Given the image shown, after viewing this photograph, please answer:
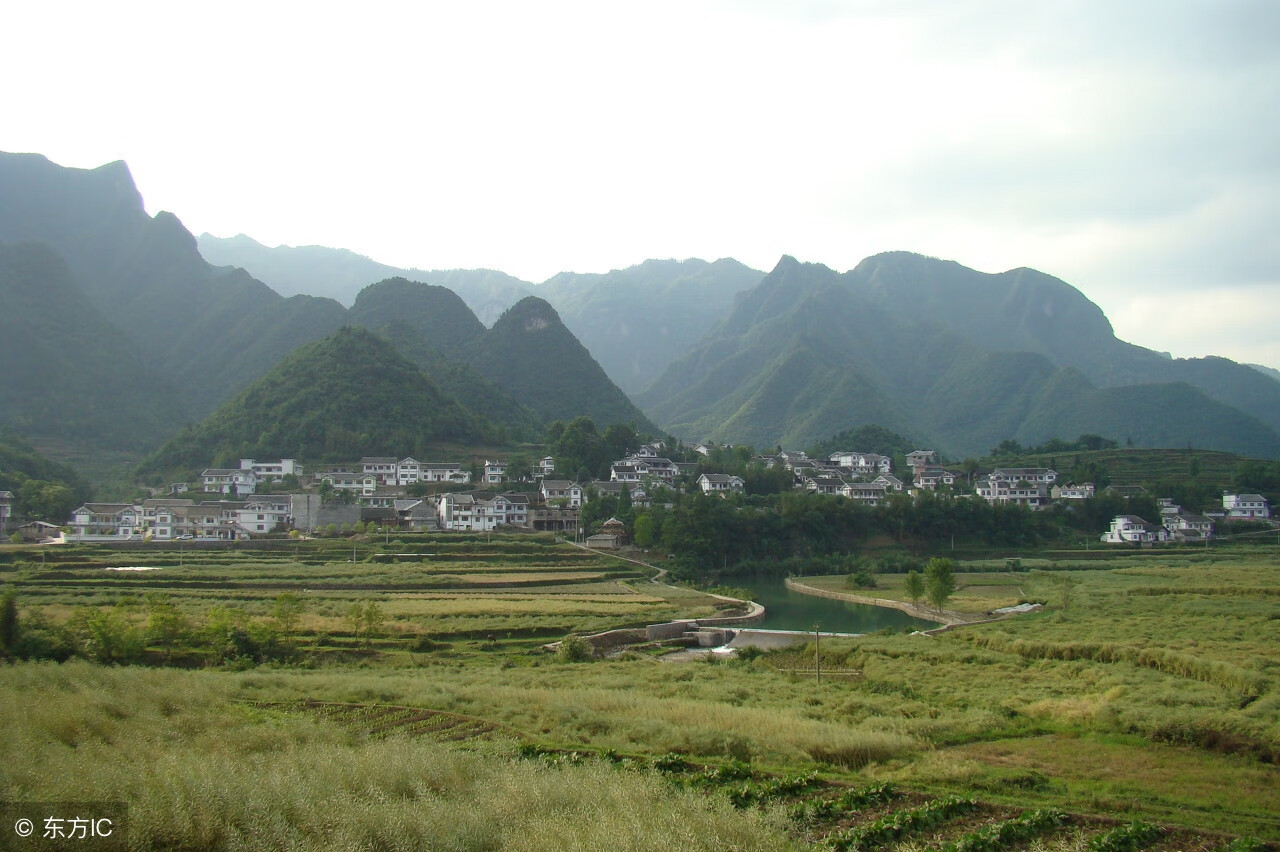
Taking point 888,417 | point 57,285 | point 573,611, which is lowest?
point 573,611

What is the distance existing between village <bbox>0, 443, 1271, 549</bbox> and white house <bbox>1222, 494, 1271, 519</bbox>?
8 cm

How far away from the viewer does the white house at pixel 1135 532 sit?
58.7 m

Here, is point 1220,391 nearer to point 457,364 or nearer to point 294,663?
point 457,364

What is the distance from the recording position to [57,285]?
103 meters

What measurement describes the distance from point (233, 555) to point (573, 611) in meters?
20.7

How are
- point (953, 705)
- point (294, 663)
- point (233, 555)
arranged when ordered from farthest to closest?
point (233, 555), point (294, 663), point (953, 705)

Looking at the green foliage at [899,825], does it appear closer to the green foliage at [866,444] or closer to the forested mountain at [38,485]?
the forested mountain at [38,485]

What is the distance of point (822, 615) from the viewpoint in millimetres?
40062

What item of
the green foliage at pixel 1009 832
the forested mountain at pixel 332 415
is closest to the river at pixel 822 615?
the green foliage at pixel 1009 832

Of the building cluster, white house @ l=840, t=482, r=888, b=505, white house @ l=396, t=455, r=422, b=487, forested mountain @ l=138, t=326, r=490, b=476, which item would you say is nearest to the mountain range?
forested mountain @ l=138, t=326, r=490, b=476

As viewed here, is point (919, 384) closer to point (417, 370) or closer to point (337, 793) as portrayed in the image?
point (417, 370)

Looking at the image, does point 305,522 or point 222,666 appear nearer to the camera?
point 222,666

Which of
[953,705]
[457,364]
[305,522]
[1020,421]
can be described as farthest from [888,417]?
[953,705]

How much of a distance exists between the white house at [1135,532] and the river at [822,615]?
2691 cm
